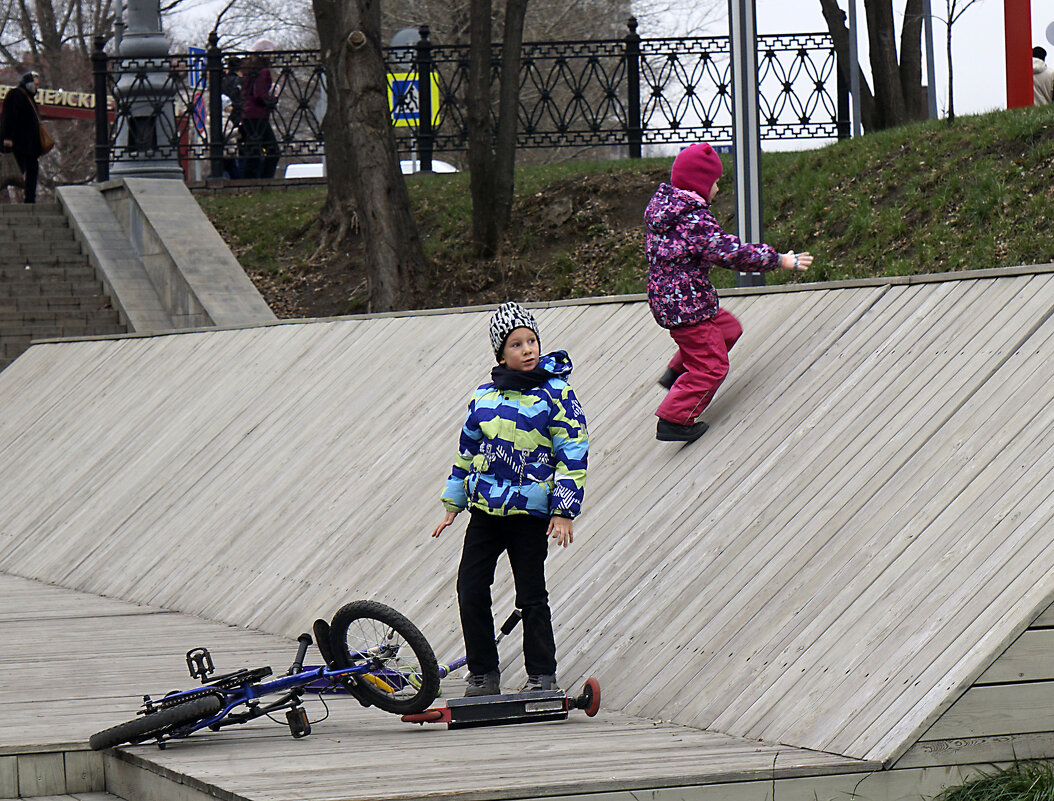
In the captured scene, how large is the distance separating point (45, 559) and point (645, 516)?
555 centimetres

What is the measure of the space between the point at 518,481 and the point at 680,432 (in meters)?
1.52

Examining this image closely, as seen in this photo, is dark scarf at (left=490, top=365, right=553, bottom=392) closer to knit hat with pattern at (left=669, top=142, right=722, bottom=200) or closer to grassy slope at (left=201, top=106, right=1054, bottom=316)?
knit hat with pattern at (left=669, top=142, right=722, bottom=200)

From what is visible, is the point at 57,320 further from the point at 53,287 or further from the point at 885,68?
the point at 885,68

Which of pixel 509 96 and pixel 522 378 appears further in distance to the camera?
pixel 509 96

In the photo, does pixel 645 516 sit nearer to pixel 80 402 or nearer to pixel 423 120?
pixel 80 402

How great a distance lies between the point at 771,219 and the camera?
15.8 meters

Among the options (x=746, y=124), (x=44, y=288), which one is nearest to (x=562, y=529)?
(x=746, y=124)

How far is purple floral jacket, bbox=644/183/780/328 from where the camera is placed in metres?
6.94

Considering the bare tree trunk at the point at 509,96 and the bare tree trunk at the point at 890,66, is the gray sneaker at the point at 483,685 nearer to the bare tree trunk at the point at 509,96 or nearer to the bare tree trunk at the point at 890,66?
the bare tree trunk at the point at 509,96

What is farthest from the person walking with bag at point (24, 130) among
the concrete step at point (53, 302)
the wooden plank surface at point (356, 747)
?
the wooden plank surface at point (356, 747)

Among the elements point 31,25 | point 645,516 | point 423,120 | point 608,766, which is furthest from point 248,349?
point 31,25

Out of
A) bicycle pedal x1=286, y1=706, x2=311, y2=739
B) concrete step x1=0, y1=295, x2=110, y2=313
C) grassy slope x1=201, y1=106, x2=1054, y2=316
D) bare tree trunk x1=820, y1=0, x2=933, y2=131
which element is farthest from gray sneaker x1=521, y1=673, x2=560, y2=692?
concrete step x1=0, y1=295, x2=110, y2=313

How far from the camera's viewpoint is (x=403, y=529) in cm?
806

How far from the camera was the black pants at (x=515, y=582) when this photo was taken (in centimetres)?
574
